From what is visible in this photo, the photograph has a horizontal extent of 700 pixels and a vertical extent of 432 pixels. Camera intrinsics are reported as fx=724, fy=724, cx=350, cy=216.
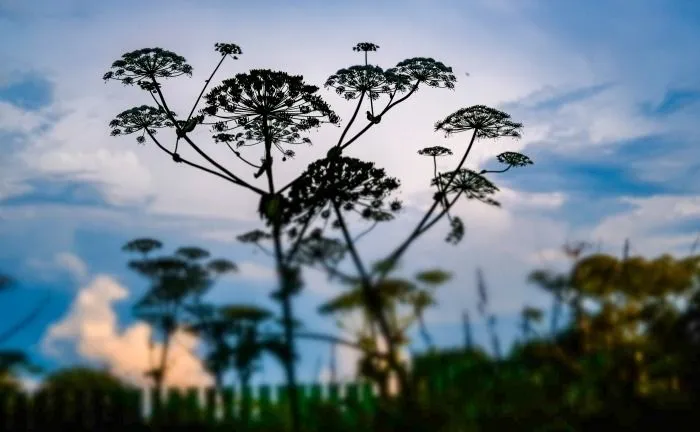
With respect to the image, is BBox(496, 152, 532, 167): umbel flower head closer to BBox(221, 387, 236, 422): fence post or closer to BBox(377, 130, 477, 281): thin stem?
BBox(377, 130, 477, 281): thin stem

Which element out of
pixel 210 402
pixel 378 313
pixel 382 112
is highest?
pixel 382 112

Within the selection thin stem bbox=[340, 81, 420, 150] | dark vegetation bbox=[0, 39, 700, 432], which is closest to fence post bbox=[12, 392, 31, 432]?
dark vegetation bbox=[0, 39, 700, 432]

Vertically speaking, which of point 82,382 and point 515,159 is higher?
point 515,159

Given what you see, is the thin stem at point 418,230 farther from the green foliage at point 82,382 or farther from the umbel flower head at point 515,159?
the green foliage at point 82,382

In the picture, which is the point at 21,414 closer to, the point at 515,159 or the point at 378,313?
the point at 378,313

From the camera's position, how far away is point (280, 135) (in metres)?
9.97

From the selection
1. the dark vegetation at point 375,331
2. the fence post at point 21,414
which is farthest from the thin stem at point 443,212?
the fence post at point 21,414

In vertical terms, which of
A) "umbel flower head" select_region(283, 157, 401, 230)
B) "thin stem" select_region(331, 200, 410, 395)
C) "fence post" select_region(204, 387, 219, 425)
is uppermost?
"umbel flower head" select_region(283, 157, 401, 230)

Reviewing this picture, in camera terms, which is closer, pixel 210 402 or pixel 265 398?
pixel 265 398

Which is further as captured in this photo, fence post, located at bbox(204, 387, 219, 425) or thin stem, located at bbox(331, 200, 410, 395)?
fence post, located at bbox(204, 387, 219, 425)

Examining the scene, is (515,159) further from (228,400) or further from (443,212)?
(228,400)

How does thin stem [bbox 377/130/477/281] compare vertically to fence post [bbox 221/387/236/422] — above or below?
above

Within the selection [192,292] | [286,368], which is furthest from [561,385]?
[192,292]

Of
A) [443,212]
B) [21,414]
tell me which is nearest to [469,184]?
[443,212]
